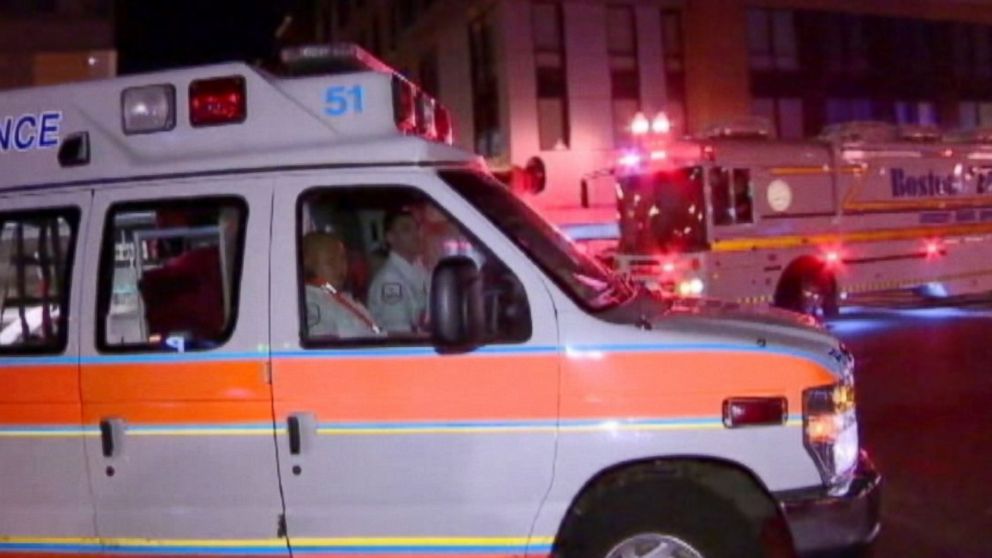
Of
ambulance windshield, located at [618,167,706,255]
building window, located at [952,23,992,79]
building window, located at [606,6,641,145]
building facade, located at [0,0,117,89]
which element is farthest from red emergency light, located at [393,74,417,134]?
building window, located at [952,23,992,79]

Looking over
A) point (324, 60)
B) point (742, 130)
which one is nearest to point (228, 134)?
point (324, 60)

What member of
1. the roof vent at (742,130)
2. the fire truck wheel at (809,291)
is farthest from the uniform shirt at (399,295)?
the roof vent at (742,130)

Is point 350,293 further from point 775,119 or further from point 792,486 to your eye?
point 775,119

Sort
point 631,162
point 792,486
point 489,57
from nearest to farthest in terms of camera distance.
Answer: point 792,486
point 631,162
point 489,57

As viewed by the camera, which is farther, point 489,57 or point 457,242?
point 489,57

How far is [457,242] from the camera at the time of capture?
15.8 ft

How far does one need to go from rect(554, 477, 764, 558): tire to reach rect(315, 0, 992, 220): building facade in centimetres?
2393

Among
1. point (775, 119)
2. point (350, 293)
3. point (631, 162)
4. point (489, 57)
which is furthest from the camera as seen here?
point (775, 119)

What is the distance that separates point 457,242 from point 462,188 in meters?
0.21

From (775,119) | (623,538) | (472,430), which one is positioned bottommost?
(623,538)

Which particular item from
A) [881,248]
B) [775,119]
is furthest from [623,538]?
[775,119]

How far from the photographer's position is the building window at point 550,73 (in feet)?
111

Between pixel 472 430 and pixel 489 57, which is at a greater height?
pixel 489 57

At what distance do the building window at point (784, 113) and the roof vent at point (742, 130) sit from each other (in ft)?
59.1
